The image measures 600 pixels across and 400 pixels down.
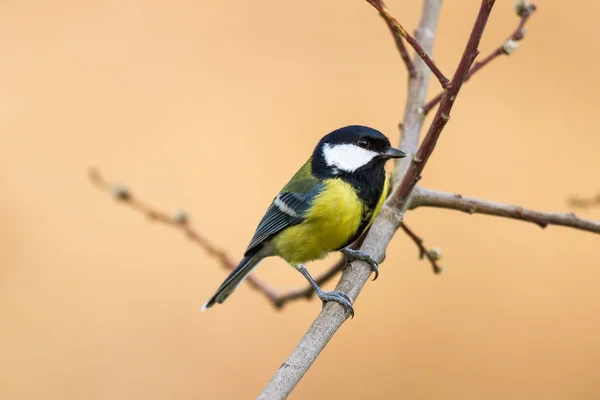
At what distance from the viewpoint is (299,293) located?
4.88 feet

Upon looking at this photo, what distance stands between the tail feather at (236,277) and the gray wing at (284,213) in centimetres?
2

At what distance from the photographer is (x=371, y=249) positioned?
4.22 feet

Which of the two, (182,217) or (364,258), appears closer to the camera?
(364,258)

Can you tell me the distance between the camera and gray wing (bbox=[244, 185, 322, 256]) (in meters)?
1.46

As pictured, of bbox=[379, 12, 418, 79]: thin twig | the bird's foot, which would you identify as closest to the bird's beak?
bbox=[379, 12, 418, 79]: thin twig

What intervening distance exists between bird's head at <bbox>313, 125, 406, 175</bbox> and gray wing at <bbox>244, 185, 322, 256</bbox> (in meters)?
0.06

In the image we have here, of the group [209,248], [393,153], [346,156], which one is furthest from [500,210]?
[209,248]

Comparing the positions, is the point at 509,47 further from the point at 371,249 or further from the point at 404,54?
the point at 371,249

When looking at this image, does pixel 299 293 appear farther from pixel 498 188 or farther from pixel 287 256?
pixel 498 188

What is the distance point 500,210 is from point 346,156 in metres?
0.34

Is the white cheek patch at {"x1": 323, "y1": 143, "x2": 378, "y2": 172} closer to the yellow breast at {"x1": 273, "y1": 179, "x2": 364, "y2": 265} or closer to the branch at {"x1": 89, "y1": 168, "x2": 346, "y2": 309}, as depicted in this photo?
the yellow breast at {"x1": 273, "y1": 179, "x2": 364, "y2": 265}

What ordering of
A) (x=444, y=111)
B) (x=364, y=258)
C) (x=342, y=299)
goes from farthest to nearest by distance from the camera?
(x=364, y=258) → (x=342, y=299) → (x=444, y=111)

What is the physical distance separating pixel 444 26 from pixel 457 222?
76 cm

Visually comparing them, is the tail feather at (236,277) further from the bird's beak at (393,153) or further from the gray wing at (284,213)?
the bird's beak at (393,153)
